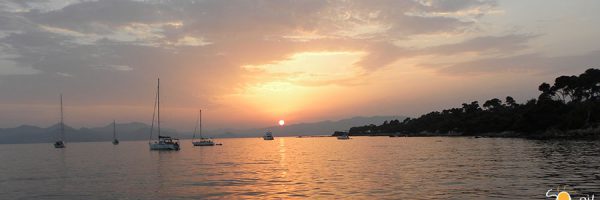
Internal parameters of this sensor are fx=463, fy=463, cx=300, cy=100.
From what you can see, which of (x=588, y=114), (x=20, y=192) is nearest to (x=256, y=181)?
(x=20, y=192)

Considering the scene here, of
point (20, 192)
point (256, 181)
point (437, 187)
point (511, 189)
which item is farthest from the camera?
point (256, 181)

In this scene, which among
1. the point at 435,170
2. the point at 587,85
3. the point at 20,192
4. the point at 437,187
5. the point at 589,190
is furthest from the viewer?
the point at 587,85

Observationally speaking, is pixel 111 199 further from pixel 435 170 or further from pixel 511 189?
pixel 435 170

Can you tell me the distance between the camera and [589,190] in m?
32.1

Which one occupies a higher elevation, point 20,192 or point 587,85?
point 587,85

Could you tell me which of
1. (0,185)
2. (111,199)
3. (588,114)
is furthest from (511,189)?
(588,114)

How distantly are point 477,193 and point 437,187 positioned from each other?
4183 millimetres

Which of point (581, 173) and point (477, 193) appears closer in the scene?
point (477, 193)

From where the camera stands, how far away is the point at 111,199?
35094 millimetres

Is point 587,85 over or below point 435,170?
over

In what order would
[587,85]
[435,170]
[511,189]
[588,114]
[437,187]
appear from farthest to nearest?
1. [587,85]
2. [588,114]
3. [435,170]
4. [437,187]
5. [511,189]

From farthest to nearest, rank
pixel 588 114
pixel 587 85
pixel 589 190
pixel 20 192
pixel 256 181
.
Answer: pixel 587 85
pixel 588 114
pixel 256 181
pixel 20 192
pixel 589 190

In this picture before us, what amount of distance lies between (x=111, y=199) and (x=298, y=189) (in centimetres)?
1451

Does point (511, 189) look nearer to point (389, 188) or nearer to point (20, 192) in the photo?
point (389, 188)
